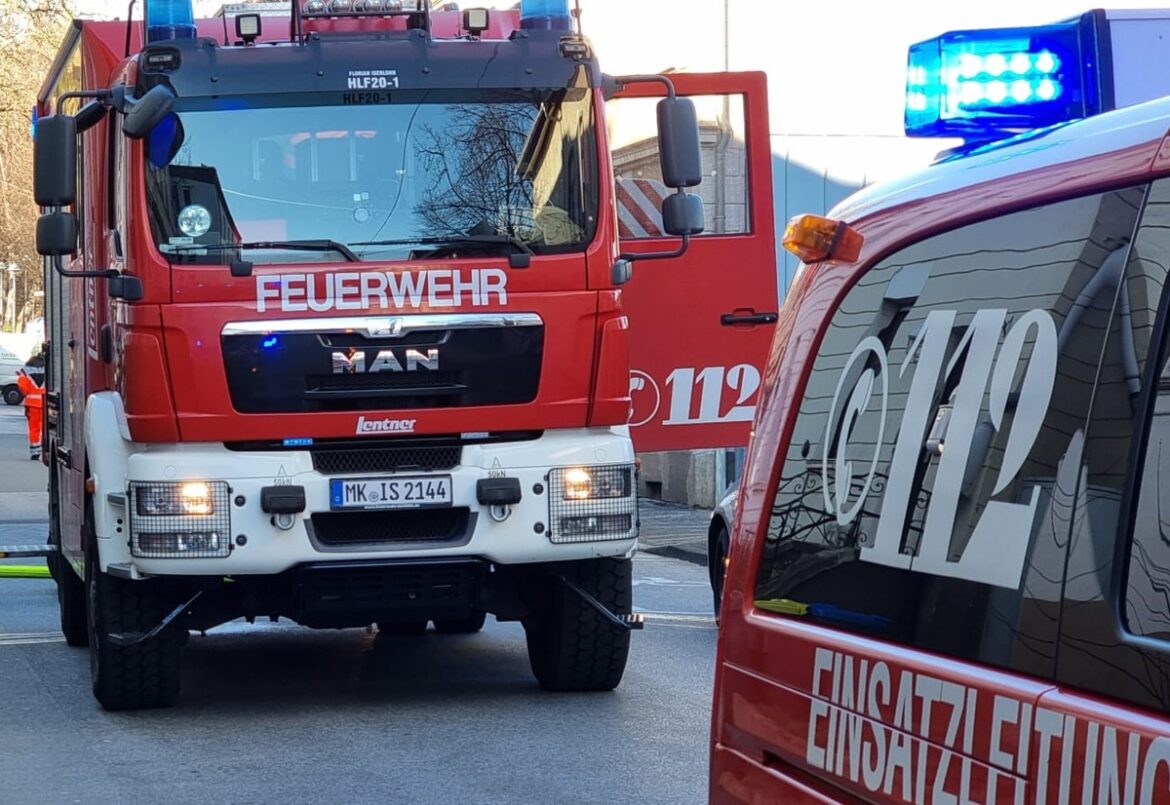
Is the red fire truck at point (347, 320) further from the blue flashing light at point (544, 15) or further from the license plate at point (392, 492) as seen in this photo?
the blue flashing light at point (544, 15)

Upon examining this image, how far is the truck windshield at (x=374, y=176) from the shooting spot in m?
8.04

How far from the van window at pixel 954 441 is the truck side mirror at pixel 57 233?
5.65 meters

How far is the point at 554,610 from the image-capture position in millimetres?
8781

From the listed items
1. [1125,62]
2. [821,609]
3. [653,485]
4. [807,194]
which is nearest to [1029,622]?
[821,609]

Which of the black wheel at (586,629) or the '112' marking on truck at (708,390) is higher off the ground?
the '112' marking on truck at (708,390)

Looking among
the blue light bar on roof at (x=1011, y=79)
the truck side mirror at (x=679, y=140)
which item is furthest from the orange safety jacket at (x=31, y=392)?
the blue light bar on roof at (x=1011, y=79)

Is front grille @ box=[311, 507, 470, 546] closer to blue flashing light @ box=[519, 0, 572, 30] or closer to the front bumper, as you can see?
the front bumper

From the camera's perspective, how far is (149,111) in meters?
7.91

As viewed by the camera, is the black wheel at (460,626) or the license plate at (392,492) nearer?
the license plate at (392,492)

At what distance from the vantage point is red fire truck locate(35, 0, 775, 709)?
7.96 m

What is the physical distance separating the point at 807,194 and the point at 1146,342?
19.2 meters

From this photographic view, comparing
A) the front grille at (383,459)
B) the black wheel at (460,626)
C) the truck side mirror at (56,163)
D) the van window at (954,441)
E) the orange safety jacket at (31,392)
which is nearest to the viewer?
the van window at (954,441)

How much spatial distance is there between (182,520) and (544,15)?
2655 mm

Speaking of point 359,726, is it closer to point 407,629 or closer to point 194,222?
point 194,222
